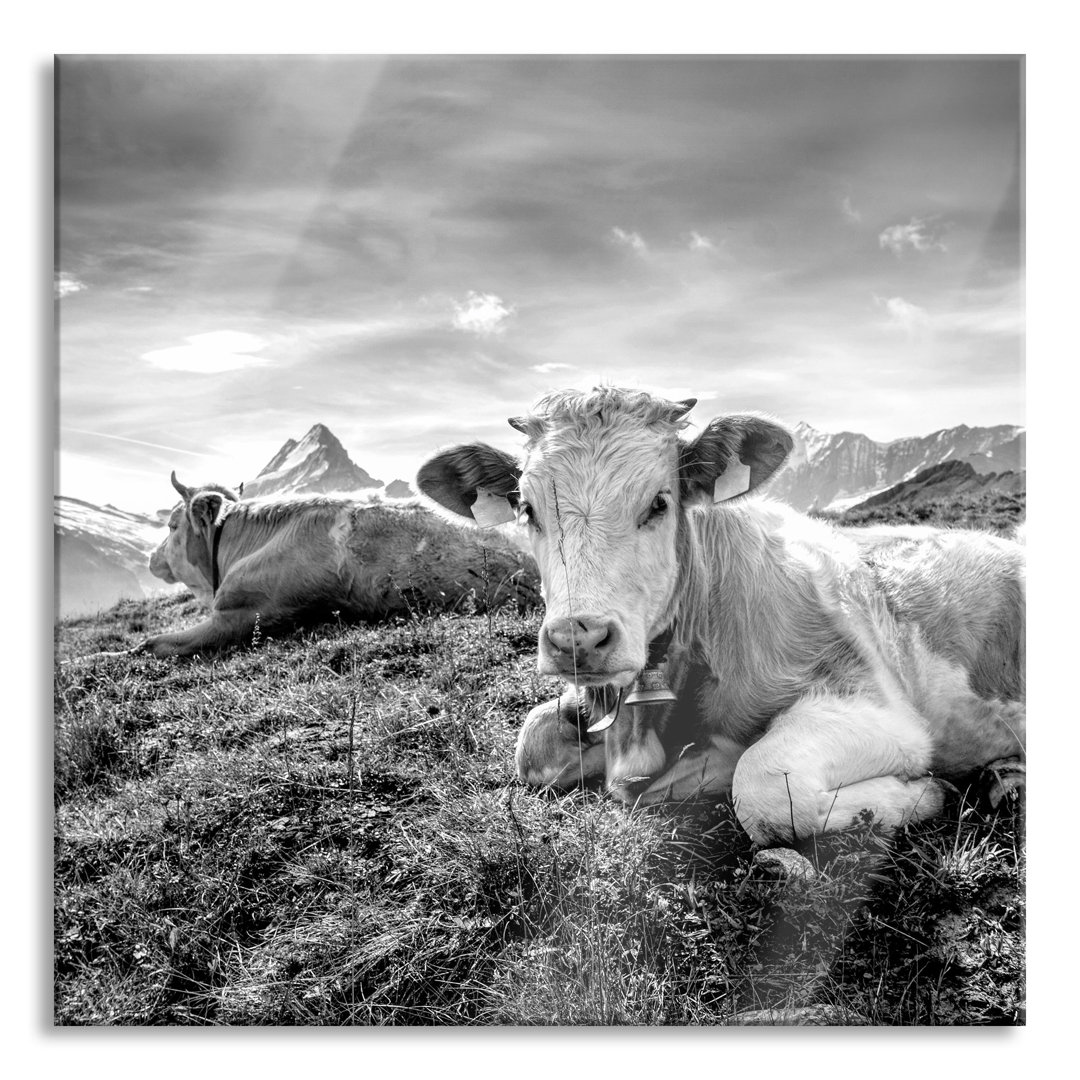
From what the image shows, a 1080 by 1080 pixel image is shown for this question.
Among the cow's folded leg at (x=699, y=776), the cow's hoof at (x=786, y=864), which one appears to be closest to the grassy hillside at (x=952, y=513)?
the cow's folded leg at (x=699, y=776)

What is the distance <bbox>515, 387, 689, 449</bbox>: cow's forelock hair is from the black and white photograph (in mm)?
17

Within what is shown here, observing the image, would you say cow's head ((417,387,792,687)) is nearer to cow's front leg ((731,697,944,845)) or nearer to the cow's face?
the cow's face

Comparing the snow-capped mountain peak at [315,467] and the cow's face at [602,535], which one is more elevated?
the snow-capped mountain peak at [315,467]

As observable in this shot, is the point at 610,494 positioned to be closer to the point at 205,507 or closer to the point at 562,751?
the point at 562,751

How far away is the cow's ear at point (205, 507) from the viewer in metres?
5.03

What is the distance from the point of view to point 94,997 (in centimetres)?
285

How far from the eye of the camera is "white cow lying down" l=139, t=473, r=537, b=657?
6484 mm

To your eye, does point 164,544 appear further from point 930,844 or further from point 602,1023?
point 930,844

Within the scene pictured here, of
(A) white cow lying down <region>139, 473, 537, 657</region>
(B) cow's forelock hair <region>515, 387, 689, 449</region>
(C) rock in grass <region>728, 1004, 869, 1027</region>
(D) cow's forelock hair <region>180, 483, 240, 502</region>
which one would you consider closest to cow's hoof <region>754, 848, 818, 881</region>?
(C) rock in grass <region>728, 1004, 869, 1027</region>

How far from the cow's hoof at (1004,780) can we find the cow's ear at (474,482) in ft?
5.93

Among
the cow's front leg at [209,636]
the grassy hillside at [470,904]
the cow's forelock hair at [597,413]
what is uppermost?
the cow's forelock hair at [597,413]

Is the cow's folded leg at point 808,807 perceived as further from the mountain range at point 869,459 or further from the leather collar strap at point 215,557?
the leather collar strap at point 215,557

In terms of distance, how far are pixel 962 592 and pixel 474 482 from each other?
1.90m
